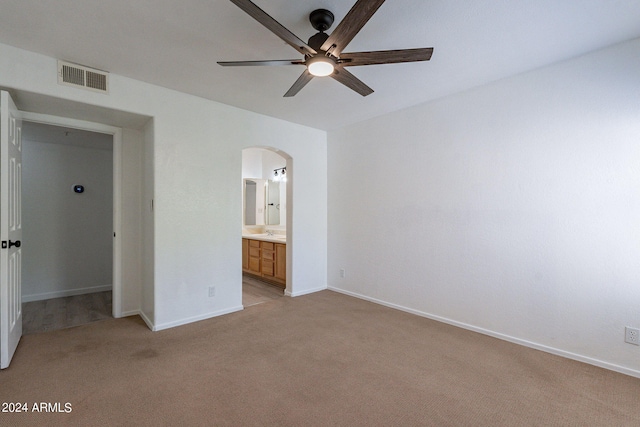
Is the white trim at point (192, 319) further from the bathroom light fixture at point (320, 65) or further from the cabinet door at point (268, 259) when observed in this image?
the bathroom light fixture at point (320, 65)

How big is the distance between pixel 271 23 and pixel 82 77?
212 cm

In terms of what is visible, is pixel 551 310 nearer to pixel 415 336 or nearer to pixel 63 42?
pixel 415 336

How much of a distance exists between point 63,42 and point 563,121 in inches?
162

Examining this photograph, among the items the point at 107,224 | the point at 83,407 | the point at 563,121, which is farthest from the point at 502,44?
the point at 107,224

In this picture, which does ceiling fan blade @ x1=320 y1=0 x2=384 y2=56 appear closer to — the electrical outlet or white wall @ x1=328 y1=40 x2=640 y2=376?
white wall @ x1=328 y1=40 x2=640 y2=376

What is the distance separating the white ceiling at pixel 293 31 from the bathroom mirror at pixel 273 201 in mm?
3301

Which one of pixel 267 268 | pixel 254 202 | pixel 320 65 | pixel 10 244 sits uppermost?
pixel 320 65

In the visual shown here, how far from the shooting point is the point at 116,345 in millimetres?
2627

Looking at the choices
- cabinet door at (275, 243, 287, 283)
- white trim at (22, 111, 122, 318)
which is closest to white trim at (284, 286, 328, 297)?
cabinet door at (275, 243, 287, 283)

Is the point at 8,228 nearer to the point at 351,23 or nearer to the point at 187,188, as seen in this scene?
the point at 187,188

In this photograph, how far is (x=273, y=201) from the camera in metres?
6.24

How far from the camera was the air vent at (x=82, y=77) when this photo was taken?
2.47 m

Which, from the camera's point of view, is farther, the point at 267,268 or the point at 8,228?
the point at 267,268

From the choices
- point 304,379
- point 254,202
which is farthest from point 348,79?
point 254,202
